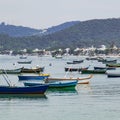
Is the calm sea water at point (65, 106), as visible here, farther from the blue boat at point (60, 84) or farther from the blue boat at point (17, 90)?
the blue boat at point (60, 84)

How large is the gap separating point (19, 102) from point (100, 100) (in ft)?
21.7

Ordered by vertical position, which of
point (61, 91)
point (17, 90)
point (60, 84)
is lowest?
point (61, 91)

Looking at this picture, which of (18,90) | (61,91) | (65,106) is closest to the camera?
(65,106)

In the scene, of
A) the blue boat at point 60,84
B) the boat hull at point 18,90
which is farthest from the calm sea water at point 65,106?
the blue boat at point 60,84

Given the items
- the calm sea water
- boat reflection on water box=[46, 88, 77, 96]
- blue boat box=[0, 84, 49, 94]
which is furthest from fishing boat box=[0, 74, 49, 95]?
boat reflection on water box=[46, 88, 77, 96]

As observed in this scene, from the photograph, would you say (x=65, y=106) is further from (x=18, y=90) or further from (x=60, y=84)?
(x=60, y=84)

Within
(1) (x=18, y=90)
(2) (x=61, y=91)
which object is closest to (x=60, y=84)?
(2) (x=61, y=91)

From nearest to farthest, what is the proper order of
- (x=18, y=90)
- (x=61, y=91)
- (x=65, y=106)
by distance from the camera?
(x=65, y=106)
(x=18, y=90)
(x=61, y=91)

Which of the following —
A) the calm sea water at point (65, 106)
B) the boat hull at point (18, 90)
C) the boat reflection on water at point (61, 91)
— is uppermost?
the boat hull at point (18, 90)

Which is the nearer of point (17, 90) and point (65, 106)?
point (65, 106)

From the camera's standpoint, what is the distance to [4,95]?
1799 inches

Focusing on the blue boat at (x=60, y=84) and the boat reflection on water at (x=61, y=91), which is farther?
the blue boat at (x=60, y=84)

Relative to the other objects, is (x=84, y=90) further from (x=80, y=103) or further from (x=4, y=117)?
(x=4, y=117)

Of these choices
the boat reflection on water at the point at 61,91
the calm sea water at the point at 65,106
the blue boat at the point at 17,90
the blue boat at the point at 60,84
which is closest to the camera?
the calm sea water at the point at 65,106
